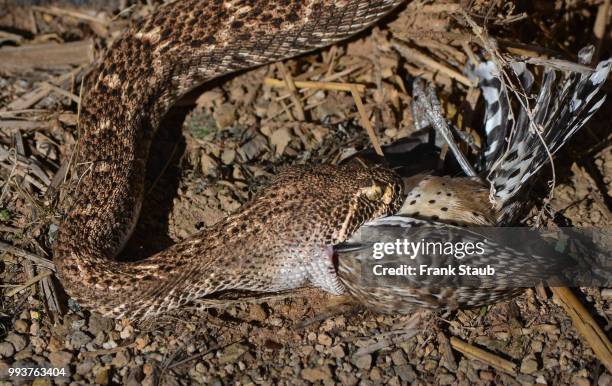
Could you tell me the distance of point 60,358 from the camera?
16.4ft

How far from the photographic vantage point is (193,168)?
5992 millimetres

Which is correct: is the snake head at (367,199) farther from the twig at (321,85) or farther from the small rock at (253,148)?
the twig at (321,85)

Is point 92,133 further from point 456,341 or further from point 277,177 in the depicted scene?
point 456,341

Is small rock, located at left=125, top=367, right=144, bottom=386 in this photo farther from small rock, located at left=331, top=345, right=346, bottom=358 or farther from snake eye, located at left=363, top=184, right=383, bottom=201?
snake eye, located at left=363, top=184, right=383, bottom=201

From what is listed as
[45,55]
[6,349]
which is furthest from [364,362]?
[45,55]

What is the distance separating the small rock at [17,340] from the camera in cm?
505

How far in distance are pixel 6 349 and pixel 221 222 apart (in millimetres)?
1580

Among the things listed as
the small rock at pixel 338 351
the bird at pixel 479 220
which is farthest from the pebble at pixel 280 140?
the small rock at pixel 338 351

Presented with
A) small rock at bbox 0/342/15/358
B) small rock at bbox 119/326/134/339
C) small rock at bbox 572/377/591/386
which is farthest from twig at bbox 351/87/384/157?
small rock at bbox 0/342/15/358

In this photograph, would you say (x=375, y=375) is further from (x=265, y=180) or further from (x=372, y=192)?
(x=265, y=180)

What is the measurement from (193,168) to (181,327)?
1342 mm

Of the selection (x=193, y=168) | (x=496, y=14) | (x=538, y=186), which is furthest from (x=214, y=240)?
(x=496, y=14)

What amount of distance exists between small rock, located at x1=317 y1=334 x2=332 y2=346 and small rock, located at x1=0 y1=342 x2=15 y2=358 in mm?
1958

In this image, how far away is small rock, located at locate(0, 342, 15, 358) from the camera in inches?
197
